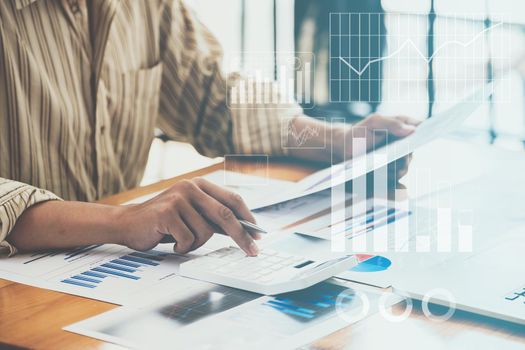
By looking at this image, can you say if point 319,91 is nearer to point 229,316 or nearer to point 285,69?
point 285,69

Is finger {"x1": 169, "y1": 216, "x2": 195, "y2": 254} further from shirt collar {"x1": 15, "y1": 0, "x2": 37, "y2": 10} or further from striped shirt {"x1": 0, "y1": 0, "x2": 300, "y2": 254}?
shirt collar {"x1": 15, "y1": 0, "x2": 37, "y2": 10}

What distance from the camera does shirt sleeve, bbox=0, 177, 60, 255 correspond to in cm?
88

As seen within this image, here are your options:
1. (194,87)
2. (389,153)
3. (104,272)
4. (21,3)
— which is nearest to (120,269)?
(104,272)

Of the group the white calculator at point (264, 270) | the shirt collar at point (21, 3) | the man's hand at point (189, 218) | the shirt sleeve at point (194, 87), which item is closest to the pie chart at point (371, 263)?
the white calculator at point (264, 270)

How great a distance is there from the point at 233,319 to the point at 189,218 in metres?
0.19

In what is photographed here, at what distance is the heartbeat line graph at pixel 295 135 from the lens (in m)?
1.04

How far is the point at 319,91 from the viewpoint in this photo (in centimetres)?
96

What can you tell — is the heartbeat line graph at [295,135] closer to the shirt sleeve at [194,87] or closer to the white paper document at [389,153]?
the white paper document at [389,153]

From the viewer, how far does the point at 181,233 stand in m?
0.85

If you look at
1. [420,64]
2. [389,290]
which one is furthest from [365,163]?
[389,290]

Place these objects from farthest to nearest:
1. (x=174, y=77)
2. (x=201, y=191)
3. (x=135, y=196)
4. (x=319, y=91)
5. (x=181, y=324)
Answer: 1. (x=174, y=77)
2. (x=135, y=196)
3. (x=319, y=91)
4. (x=201, y=191)
5. (x=181, y=324)

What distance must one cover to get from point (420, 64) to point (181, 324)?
424mm
